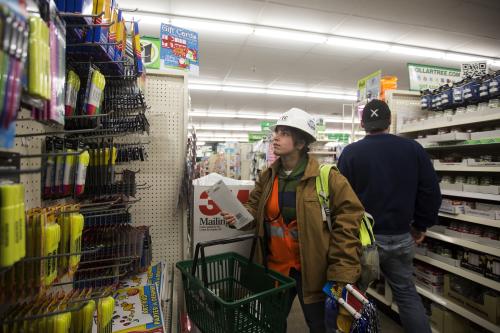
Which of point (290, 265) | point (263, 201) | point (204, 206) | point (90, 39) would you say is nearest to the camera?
point (90, 39)

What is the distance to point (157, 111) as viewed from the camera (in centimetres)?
239

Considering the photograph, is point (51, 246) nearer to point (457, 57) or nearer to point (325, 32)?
point (325, 32)

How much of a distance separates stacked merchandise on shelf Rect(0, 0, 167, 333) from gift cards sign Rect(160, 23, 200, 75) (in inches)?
34.1

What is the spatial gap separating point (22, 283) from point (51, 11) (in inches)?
30.9

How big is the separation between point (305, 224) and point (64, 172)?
129 centimetres

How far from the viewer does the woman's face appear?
6.36 feet

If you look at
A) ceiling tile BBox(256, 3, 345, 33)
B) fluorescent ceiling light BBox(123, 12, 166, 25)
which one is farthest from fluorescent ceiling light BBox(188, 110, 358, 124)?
fluorescent ceiling light BBox(123, 12, 166, 25)

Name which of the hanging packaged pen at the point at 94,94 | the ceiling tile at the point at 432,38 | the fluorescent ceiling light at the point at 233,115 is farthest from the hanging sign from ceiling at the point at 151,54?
the fluorescent ceiling light at the point at 233,115

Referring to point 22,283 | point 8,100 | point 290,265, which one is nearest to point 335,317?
point 290,265

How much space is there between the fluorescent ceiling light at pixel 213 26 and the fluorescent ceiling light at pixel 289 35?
26 centimetres

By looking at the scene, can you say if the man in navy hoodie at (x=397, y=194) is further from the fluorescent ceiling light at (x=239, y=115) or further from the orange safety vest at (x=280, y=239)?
the fluorescent ceiling light at (x=239, y=115)

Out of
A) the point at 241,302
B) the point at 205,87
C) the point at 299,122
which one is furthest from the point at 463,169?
the point at 205,87

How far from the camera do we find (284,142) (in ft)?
6.36

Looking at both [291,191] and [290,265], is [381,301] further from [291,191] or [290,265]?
[291,191]
